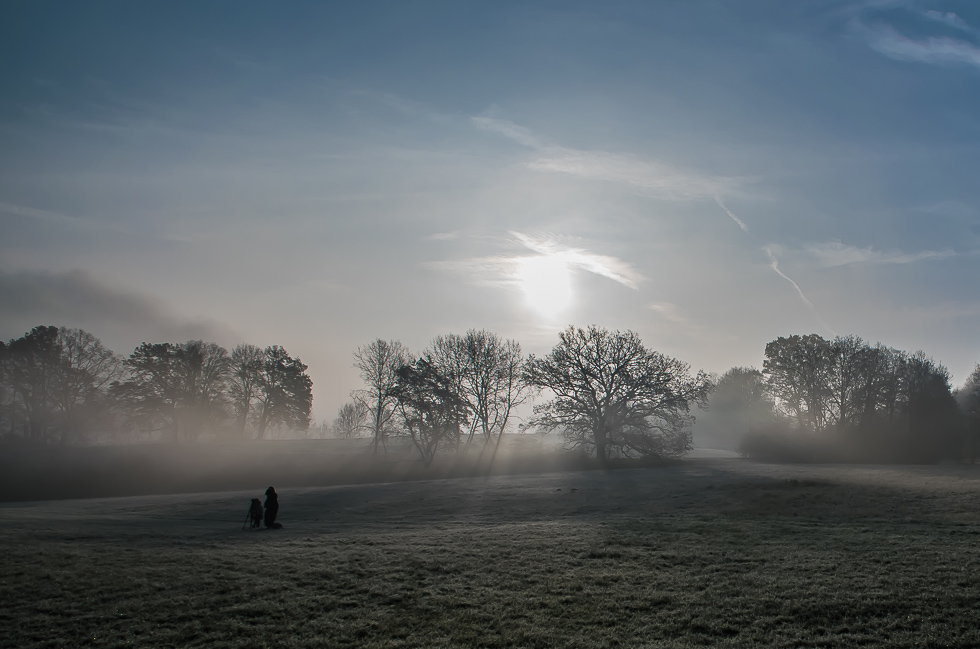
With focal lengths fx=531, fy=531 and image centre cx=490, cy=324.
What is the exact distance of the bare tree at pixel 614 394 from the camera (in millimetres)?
58625

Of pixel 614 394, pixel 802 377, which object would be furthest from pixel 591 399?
pixel 802 377

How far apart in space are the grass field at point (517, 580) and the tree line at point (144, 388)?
55782mm

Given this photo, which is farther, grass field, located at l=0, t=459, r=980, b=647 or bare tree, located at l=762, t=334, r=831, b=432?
bare tree, located at l=762, t=334, r=831, b=432

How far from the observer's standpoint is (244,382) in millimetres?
80250

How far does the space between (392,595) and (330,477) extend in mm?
44860

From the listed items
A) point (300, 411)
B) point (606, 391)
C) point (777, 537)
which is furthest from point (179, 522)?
point (300, 411)

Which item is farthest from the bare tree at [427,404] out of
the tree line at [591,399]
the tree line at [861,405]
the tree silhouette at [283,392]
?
→ the tree line at [861,405]

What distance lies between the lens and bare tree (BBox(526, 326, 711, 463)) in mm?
58625

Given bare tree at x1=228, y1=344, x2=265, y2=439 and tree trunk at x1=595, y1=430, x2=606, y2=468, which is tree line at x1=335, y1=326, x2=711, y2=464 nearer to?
tree trunk at x1=595, y1=430, x2=606, y2=468

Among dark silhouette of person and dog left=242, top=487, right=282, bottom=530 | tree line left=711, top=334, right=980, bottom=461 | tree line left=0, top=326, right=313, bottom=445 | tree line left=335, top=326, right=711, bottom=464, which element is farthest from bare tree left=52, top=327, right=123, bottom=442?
tree line left=711, top=334, right=980, bottom=461

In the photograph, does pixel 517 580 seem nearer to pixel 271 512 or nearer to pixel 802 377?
pixel 271 512

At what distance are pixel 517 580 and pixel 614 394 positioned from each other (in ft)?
160

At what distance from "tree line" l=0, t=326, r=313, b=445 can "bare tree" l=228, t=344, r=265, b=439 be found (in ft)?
0.49

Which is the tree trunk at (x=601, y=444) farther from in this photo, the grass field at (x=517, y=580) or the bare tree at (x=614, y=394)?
the grass field at (x=517, y=580)
